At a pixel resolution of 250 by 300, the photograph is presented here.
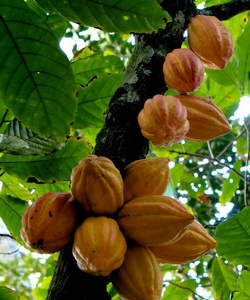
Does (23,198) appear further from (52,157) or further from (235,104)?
(235,104)

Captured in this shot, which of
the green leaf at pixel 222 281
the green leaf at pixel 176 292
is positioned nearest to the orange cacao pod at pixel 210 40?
the green leaf at pixel 222 281

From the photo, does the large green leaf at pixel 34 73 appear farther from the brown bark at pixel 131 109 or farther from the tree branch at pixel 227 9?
the tree branch at pixel 227 9

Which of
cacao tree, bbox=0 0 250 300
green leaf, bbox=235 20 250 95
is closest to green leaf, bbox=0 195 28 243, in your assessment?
cacao tree, bbox=0 0 250 300

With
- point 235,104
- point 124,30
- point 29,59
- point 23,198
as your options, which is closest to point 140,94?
point 124,30

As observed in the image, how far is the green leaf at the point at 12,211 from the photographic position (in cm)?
160

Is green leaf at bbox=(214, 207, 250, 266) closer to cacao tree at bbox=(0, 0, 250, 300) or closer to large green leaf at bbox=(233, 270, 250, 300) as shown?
cacao tree at bbox=(0, 0, 250, 300)

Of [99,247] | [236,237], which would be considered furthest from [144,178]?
[236,237]

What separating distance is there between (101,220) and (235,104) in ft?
6.87

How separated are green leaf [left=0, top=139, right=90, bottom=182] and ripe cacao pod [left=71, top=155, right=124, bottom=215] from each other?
0.44 m

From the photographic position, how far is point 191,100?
52.6 inches

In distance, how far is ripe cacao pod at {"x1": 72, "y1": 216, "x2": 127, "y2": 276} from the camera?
0.89 meters

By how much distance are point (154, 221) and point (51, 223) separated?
0.26m

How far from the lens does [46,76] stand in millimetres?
922

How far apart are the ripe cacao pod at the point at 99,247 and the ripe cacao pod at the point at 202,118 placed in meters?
0.53
